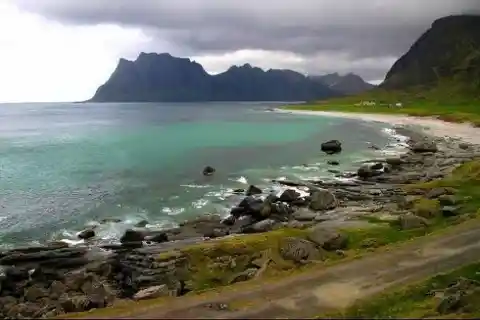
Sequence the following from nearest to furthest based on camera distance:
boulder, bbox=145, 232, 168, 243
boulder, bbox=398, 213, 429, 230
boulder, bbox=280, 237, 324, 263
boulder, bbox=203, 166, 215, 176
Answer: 1. boulder, bbox=280, 237, 324, 263
2. boulder, bbox=398, 213, 429, 230
3. boulder, bbox=145, 232, 168, 243
4. boulder, bbox=203, 166, 215, 176

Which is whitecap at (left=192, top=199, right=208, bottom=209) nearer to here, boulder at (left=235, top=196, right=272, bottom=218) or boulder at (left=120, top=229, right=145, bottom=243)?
boulder at (left=235, top=196, right=272, bottom=218)

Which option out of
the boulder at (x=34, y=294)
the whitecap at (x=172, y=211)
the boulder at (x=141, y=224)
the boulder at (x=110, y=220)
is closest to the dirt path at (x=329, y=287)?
the boulder at (x=34, y=294)

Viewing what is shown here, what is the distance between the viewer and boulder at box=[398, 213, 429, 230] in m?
41.4

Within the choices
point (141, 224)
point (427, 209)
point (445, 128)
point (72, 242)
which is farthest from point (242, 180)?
point (445, 128)

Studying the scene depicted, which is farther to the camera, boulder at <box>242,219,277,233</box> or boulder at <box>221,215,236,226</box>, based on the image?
boulder at <box>221,215,236,226</box>

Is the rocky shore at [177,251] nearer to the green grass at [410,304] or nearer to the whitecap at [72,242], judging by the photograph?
the whitecap at [72,242]

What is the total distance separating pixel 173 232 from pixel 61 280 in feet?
43.4

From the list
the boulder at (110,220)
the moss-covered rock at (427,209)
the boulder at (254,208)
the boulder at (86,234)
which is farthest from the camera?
the boulder at (110,220)

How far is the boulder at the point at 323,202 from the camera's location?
5422 cm

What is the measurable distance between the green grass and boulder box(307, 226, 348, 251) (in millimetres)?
10767

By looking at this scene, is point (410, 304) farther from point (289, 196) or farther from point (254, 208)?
point (289, 196)

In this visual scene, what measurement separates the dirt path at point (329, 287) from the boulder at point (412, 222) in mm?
6910

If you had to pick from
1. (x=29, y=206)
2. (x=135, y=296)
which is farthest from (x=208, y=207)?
(x=135, y=296)

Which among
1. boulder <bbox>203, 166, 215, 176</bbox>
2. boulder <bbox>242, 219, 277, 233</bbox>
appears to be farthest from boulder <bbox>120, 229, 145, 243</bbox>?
boulder <bbox>203, 166, 215, 176</bbox>
